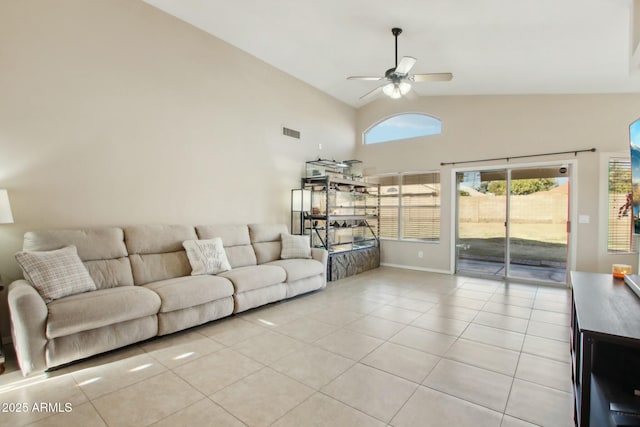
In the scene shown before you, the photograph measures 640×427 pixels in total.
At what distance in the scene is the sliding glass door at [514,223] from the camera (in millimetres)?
5160

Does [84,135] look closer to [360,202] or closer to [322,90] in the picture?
[322,90]

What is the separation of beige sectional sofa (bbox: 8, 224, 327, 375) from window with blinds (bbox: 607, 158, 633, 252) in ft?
15.1

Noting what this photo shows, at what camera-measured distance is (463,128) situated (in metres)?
5.86

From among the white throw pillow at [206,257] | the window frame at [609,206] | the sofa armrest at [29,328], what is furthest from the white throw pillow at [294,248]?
the window frame at [609,206]

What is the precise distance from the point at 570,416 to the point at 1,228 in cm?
473

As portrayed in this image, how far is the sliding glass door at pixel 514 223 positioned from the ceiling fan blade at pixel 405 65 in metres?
A: 3.15

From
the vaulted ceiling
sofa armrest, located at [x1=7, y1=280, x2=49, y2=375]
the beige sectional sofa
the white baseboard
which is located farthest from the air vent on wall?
sofa armrest, located at [x1=7, y1=280, x2=49, y2=375]

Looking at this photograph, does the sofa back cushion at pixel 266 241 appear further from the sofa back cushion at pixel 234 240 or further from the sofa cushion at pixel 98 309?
the sofa cushion at pixel 98 309

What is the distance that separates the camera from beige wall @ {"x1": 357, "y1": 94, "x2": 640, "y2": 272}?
15.4ft

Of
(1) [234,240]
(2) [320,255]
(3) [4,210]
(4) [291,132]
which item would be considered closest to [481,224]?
(2) [320,255]

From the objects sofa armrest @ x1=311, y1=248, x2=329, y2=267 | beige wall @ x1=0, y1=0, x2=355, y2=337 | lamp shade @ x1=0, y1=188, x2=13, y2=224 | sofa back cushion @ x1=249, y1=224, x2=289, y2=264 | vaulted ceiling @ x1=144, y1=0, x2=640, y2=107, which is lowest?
sofa armrest @ x1=311, y1=248, x2=329, y2=267

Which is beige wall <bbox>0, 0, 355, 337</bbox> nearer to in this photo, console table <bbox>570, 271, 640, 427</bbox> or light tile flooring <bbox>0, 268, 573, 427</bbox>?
light tile flooring <bbox>0, 268, 573, 427</bbox>

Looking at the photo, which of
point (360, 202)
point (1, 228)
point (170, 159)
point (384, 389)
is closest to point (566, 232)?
point (360, 202)

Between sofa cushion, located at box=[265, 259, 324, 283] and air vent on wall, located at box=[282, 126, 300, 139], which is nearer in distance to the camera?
sofa cushion, located at box=[265, 259, 324, 283]
